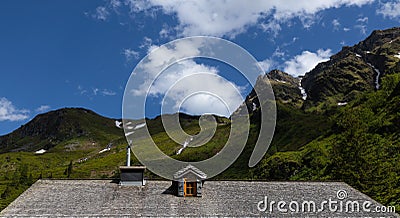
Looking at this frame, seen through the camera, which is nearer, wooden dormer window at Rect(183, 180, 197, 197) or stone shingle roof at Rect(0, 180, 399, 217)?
stone shingle roof at Rect(0, 180, 399, 217)

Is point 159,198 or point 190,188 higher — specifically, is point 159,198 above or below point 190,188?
below

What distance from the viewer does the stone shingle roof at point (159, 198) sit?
2700 centimetres

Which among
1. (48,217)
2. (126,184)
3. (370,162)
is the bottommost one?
(48,217)

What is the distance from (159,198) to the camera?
2902cm

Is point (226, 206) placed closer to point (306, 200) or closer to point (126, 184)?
point (306, 200)

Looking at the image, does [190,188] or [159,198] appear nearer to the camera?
[159,198]

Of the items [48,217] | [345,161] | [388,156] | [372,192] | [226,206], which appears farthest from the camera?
[388,156]

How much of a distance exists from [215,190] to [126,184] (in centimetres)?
707

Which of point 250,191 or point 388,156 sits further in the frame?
point 388,156

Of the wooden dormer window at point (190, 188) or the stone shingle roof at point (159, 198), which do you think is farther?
the wooden dormer window at point (190, 188)

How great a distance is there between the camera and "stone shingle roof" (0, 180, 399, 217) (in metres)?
27.0

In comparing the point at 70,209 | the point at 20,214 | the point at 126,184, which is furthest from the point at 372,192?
the point at 20,214

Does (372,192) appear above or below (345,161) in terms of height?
below

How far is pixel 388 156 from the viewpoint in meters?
64.8
